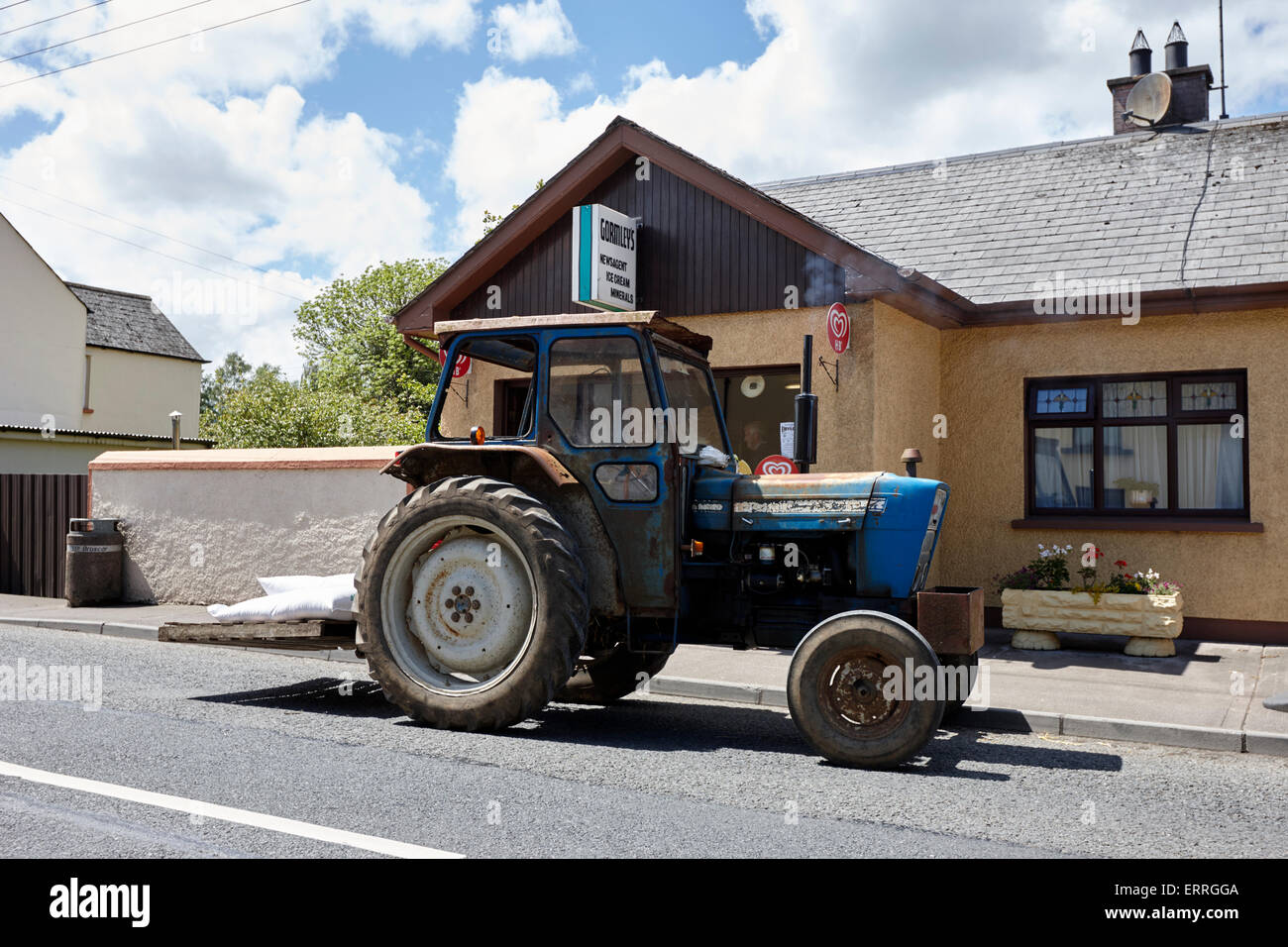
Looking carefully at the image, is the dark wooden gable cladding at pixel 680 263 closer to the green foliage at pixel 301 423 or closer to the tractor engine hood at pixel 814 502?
the tractor engine hood at pixel 814 502

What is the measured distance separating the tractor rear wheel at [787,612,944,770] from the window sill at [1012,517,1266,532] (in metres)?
6.67

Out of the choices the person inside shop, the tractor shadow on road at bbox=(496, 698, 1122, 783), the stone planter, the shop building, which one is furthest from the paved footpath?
the person inside shop

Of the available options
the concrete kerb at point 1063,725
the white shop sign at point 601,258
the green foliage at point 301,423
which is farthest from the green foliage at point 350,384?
the concrete kerb at point 1063,725

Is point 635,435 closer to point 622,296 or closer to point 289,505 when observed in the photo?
point 622,296

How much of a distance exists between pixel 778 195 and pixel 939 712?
1181cm

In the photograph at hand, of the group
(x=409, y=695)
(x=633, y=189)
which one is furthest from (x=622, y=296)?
(x=409, y=695)

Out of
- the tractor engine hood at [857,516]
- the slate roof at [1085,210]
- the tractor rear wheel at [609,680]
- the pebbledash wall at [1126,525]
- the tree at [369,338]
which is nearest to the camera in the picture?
the tractor engine hood at [857,516]

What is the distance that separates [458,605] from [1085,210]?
10.1 m

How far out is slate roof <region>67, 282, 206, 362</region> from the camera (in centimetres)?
3544

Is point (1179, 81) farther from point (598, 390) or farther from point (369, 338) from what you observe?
point (369, 338)

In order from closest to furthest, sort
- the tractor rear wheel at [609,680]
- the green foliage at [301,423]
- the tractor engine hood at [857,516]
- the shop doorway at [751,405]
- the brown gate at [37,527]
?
1. the tractor engine hood at [857,516]
2. the tractor rear wheel at [609,680]
3. the shop doorway at [751,405]
4. the brown gate at [37,527]
5. the green foliage at [301,423]

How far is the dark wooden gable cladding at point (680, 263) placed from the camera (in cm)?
1180

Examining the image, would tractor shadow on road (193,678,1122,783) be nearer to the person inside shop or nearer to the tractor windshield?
the tractor windshield

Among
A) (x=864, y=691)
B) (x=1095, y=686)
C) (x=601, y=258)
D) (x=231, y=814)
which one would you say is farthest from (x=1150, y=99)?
(x=231, y=814)
